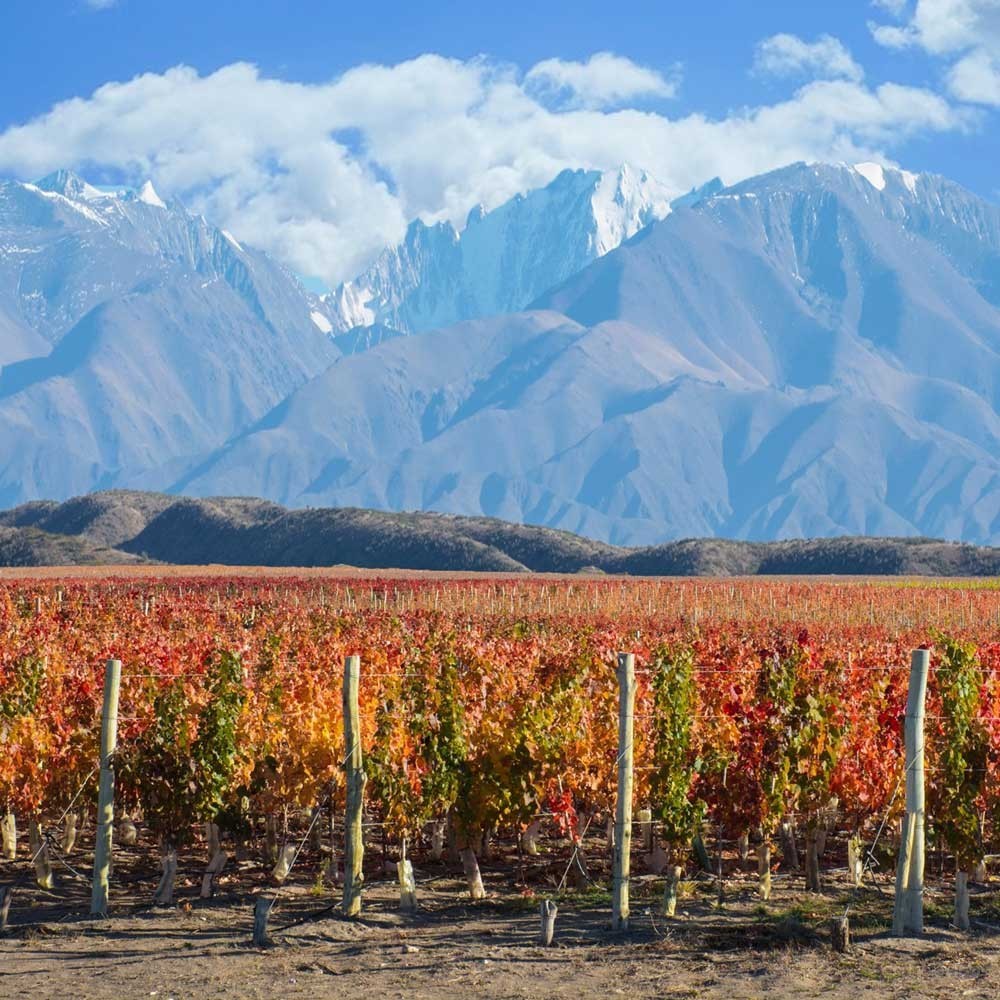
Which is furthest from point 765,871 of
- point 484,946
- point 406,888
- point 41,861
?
point 41,861

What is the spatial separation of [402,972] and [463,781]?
2547 millimetres

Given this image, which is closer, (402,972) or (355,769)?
(402,972)

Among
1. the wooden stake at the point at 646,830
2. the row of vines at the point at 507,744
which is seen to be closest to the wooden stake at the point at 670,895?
the row of vines at the point at 507,744

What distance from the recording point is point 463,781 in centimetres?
1398

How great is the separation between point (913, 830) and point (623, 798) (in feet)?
8.29

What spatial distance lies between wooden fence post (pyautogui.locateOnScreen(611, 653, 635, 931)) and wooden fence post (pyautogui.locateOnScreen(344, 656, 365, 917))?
91.4 inches

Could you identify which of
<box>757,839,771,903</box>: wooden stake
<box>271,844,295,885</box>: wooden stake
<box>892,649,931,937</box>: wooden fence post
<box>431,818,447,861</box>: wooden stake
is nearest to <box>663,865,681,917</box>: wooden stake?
<box>757,839,771,903</box>: wooden stake

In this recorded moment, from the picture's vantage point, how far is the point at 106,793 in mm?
13578

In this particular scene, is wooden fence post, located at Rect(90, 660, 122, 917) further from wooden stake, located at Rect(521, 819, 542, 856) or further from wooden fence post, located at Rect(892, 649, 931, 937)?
wooden fence post, located at Rect(892, 649, 931, 937)

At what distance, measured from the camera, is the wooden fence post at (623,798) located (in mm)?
12828

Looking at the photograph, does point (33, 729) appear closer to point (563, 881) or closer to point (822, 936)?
point (563, 881)

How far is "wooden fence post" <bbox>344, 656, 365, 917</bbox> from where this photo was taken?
13289 mm

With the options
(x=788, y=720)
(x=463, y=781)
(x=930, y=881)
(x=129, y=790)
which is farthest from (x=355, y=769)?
(x=930, y=881)

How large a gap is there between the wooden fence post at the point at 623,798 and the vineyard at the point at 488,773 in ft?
0.55
